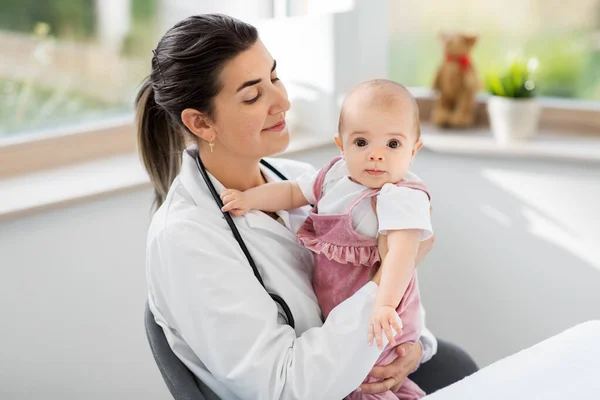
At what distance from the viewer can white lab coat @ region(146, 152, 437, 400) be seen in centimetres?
136

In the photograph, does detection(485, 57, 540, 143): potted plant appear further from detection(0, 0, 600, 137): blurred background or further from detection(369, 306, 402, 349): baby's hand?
detection(369, 306, 402, 349): baby's hand

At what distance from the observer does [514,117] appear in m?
2.43

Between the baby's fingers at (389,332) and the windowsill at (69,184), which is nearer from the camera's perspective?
the baby's fingers at (389,332)

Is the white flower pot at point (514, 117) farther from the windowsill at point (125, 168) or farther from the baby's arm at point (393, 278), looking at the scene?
the baby's arm at point (393, 278)

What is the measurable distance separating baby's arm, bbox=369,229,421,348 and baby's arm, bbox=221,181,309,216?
0.92 feet

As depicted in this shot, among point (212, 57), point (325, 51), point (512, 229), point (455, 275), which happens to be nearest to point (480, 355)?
point (455, 275)

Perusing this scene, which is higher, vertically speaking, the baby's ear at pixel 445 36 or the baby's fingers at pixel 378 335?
the baby's ear at pixel 445 36

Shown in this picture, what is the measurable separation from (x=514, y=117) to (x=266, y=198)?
1167 mm

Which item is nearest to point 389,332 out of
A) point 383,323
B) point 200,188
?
point 383,323

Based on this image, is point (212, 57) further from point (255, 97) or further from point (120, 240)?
point (120, 240)

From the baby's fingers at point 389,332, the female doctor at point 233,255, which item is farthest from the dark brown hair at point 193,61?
the baby's fingers at point 389,332

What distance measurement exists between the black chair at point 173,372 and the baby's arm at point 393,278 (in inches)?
12.7

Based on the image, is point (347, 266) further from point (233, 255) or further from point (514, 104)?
point (514, 104)

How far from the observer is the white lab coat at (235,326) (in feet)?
4.47
